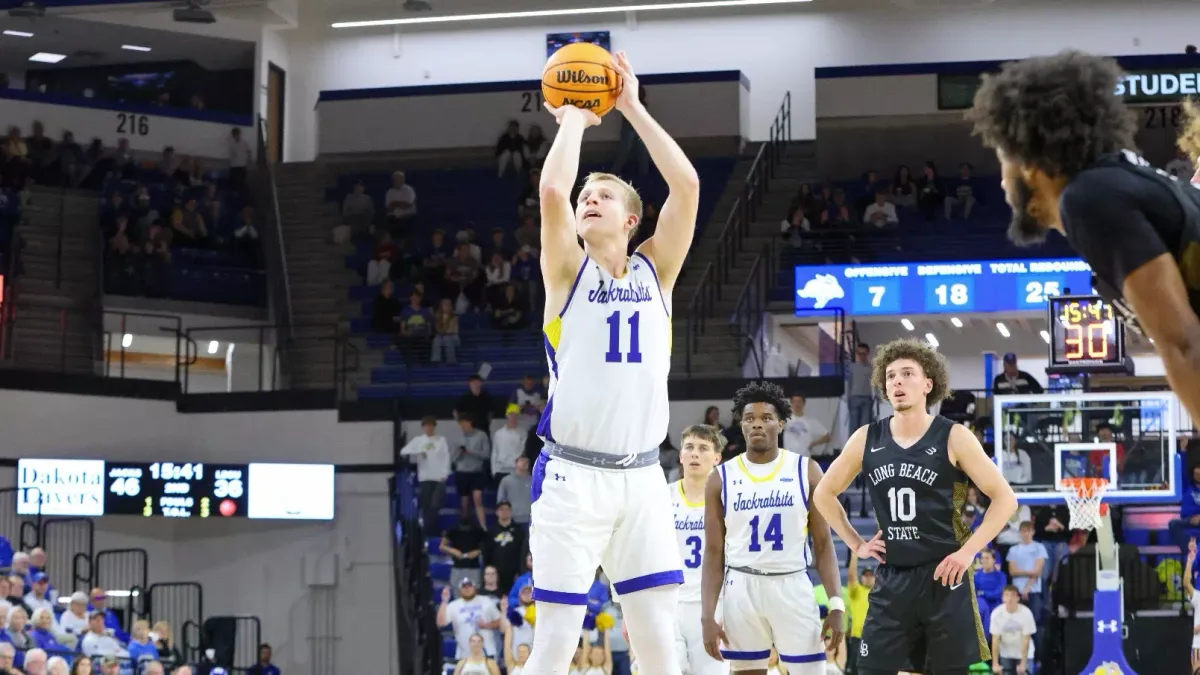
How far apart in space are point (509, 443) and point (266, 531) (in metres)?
4.30

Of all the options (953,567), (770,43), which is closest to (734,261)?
(770,43)

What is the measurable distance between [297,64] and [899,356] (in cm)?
→ 2299

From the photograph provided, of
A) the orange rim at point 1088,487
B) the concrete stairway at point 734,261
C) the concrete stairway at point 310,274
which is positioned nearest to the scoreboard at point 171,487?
the concrete stairway at point 310,274

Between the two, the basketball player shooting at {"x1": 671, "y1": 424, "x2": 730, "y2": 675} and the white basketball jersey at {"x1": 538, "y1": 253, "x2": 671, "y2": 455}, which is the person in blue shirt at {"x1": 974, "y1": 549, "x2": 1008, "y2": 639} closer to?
the basketball player shooting at {"x1": 671, "y1": 424, "x2": 730, "y2": 675}

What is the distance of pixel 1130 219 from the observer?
3480 millimetres

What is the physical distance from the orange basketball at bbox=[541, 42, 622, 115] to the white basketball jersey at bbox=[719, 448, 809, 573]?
3.03 m

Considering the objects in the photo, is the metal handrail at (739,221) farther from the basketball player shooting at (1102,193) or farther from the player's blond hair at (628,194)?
the basketball player shooting at (1102,193)

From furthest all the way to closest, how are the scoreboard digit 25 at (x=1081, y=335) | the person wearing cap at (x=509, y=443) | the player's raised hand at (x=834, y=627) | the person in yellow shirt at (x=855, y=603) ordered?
1. the person wearing cap at (x=509, y=443)
2. the person in yellow shirt at (x=855, y=603)
3. the scoreboard digit 25 at (x=1081, y=335)
4. the player's raised hand at (x=834, y=627)

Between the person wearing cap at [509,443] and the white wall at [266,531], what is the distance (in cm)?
214

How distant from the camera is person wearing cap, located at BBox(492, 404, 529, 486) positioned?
19.5 metres

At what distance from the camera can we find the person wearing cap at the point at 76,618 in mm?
15758

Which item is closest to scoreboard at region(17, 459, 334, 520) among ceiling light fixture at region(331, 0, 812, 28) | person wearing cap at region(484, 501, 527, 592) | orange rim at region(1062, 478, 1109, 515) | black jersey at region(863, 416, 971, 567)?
person wearing cap at region(484, 501, 527, 592)

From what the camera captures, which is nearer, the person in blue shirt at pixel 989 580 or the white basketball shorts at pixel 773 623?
the white basketball shorts at pixel 773 623

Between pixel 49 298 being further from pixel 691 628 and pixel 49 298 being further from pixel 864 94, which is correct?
pixel 691 628
